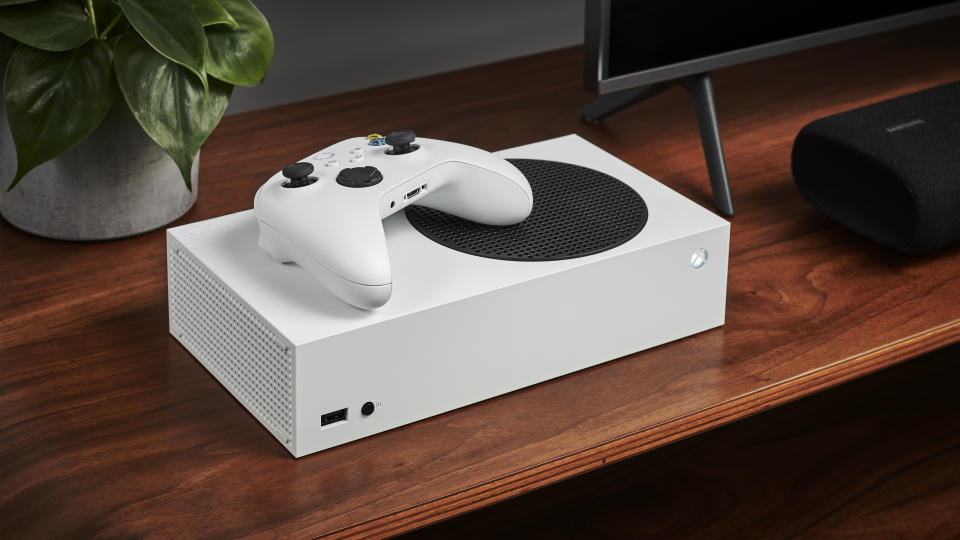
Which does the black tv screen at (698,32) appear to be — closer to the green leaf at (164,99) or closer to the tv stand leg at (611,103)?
the tv stand leg at (611,103)

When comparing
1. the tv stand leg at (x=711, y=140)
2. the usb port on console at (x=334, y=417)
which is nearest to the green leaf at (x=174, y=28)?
the usb port on console at (x=334, y=417)

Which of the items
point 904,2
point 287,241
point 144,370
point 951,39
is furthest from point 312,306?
point 951,39

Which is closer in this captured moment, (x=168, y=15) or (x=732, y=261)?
(x=168, y=15)

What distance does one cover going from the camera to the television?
36.9 inches

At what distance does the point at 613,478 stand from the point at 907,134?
410 millimetres

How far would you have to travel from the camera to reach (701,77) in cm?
101

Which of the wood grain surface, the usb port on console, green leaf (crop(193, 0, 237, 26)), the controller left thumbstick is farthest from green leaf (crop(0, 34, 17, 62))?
the wood grain surface

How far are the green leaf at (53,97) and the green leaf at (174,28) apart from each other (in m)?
0.06

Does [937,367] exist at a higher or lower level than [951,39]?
lower

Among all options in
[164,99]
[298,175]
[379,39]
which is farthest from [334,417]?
[379,39]

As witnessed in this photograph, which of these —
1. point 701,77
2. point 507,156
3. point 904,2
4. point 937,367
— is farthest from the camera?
point 937,367

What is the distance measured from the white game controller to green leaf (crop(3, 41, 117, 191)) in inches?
6.2

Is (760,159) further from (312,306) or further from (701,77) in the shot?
(312,306)

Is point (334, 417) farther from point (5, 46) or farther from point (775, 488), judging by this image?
point (775, 488)
